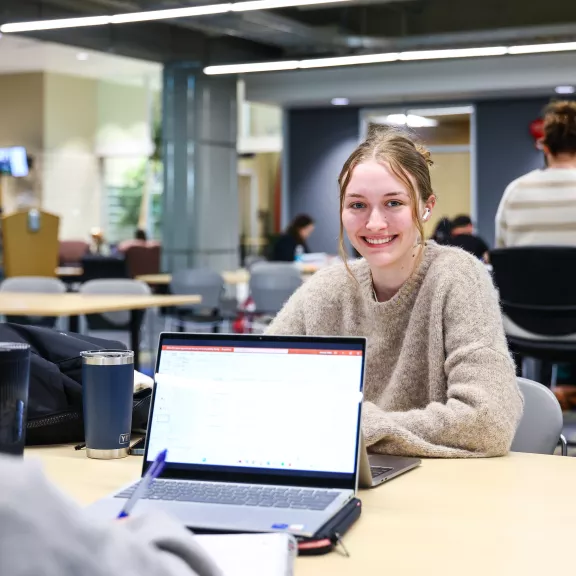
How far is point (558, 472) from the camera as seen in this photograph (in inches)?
58.4

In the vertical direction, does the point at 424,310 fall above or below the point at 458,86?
below

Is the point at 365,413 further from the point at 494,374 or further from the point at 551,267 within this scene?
the point at 551,267

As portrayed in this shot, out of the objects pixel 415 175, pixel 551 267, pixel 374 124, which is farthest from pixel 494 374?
pixel 551 267

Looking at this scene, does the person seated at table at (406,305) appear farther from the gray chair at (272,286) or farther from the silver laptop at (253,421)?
the gray chair at (272,286)

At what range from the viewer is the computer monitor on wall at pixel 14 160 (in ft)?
46.4

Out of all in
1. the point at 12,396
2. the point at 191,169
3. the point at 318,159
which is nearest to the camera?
the point at 12,396

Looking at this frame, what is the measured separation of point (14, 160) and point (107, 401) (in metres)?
13.4

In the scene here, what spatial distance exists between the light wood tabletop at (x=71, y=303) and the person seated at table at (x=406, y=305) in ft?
9.57

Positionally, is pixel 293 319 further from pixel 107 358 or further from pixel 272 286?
pixel 272 286

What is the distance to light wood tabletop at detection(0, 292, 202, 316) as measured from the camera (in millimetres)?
4668

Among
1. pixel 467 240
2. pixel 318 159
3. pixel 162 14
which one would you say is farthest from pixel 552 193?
pixel 318 159

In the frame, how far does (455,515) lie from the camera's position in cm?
122

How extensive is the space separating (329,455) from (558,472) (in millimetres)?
444

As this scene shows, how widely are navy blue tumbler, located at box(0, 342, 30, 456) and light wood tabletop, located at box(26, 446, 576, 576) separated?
68 millimetres
